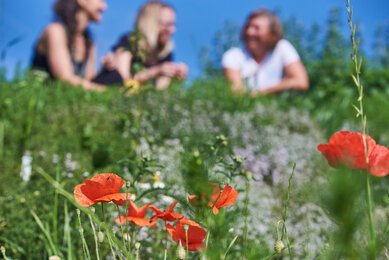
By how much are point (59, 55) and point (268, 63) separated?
3161mm

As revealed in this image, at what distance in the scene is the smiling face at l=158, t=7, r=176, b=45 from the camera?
19.4 ft

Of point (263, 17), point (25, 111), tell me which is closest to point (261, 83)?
point (263, 17)

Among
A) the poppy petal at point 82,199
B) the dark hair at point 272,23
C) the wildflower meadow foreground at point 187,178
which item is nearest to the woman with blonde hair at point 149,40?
the dark hair at point 272,23

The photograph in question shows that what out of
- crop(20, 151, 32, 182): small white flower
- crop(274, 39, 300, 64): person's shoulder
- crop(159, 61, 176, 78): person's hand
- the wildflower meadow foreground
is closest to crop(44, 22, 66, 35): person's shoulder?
the wildflower meadow foreground

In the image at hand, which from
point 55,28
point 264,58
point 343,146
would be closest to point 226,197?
point 343,146

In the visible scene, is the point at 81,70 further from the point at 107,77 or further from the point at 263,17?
the point at 263,17

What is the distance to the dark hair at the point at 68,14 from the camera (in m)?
5.28

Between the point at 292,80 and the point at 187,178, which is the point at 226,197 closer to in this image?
the point at 187,178

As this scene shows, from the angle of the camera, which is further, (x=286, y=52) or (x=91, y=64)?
(x=91, y=64)

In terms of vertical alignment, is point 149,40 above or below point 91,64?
above

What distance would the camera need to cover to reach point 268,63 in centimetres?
537

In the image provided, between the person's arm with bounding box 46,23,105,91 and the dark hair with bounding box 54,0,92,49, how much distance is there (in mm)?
243

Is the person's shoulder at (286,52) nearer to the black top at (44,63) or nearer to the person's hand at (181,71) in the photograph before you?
the person's hand at (181,71)

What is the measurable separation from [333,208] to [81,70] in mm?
6072
